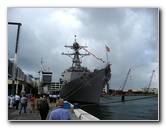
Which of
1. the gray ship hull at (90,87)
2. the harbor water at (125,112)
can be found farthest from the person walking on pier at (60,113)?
the gray ship hull at (90,87)

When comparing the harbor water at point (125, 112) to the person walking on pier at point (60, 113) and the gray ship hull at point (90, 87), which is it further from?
the person walking on pier at point (60, 113)

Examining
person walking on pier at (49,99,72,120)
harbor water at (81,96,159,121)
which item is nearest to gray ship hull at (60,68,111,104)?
harbor water at (81,96,159,121)

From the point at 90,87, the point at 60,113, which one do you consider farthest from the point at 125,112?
the point at 60,113

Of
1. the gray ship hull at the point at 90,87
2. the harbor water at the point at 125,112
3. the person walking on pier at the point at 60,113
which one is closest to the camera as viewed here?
the person walking on pier at the point at 60,113

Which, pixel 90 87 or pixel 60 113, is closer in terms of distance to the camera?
pixel 60 113

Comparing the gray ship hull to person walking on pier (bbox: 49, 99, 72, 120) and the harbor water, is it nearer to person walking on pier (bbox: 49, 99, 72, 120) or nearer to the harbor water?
the harbor water

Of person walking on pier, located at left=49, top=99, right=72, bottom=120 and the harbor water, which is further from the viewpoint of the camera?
the harbor water

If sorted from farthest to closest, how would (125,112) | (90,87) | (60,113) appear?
(90,87) < (125,112) < (60,113)

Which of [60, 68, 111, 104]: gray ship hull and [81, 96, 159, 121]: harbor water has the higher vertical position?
[60, 68, 111, 104]: gray ship hull

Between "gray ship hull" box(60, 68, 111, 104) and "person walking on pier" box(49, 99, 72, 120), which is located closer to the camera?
"person walking on pier" box(49, 99, 72, 120)

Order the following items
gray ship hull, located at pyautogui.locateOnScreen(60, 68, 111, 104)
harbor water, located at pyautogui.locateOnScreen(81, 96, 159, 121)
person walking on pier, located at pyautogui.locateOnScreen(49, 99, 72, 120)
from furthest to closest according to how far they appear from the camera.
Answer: gray ship hull, located at pyautogui.locateOnScreen(60, 68, 111, 104)
harbor water, located at pyautogui.locateOnScreen(81, 96, 159, 121)
person walking on pier, located at pyautogui.locateOnScreen(49, 99, 72, 120)

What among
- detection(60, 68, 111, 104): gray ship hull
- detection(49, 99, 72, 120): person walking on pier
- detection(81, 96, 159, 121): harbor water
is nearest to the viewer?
detection(49, 99, 72, 120): person walking on pier

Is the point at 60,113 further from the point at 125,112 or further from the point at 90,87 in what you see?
the point at 90,87
